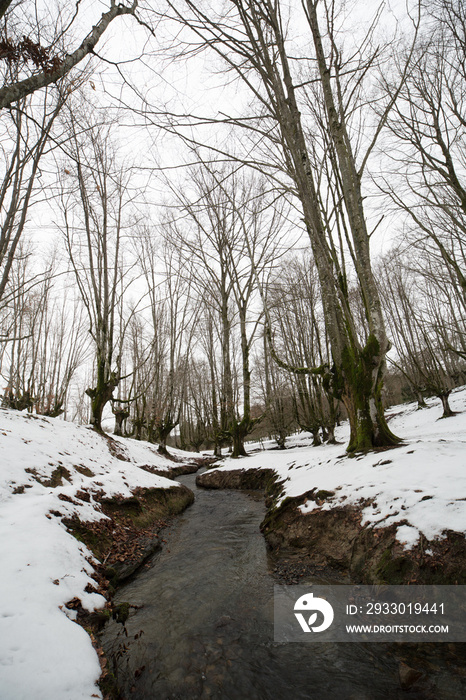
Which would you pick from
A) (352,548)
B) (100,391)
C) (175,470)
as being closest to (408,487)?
(352,548)

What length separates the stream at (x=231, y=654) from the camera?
1834 millimetres

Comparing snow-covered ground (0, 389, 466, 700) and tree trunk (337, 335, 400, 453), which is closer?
snow-covered ground (0, 389, 466, 700)

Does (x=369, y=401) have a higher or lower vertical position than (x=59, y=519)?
higher

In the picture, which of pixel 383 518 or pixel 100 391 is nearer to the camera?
pixel 383 518

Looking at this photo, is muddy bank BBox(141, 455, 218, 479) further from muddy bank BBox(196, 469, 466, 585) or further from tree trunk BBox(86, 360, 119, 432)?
muddy bank BBox(196, 469, 466, 585)

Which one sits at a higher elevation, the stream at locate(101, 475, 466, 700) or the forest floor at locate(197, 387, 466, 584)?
the forest floor at locate(197, 387, 466, 584)

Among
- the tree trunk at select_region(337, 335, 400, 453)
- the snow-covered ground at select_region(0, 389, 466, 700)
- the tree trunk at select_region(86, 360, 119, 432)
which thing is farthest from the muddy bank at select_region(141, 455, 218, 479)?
the tree trunk at select_region(337, 335, 400, 453)

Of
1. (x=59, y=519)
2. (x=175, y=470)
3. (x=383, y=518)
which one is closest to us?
(x=383, y=518)

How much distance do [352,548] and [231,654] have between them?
160 cm

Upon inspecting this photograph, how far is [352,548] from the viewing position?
10.1ft

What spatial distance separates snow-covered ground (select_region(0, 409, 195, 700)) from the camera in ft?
4.76

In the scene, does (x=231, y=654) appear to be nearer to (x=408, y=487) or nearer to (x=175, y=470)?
(x=408, y=487)

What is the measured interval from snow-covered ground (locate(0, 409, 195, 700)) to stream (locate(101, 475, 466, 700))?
1.72 ft

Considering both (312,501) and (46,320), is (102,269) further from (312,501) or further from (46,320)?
(312,501)
